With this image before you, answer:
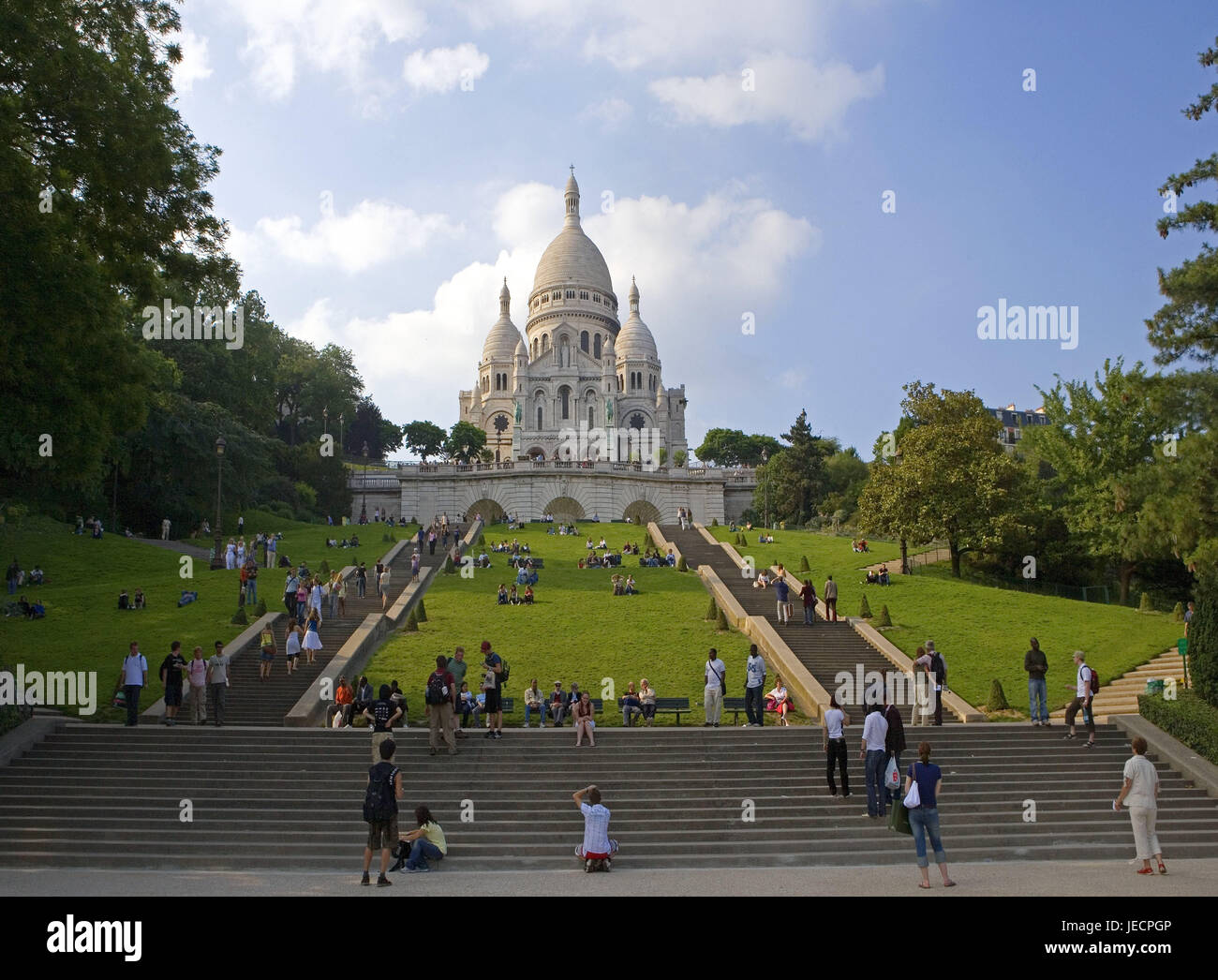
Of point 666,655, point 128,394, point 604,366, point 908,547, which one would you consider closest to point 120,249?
point 128,394

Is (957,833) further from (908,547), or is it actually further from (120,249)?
(908,547)

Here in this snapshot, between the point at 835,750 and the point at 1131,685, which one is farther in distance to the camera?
the point at 1131,685

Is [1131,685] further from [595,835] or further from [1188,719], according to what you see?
[595,835]

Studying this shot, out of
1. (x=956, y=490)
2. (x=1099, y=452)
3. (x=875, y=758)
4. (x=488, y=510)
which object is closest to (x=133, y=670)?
(x=875, y=758)

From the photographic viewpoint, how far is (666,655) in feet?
83.6

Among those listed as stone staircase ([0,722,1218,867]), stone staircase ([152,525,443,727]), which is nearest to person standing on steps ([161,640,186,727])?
stone staircase ([152,525,443,727])

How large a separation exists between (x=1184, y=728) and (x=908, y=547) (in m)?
29.1

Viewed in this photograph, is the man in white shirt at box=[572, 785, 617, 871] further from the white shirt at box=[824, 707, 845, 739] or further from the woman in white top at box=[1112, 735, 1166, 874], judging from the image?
the woman in white top at box=[1112, 735, 1166, 874]

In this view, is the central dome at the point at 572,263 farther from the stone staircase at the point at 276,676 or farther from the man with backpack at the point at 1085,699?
the man with backpack at the point at 1085,699

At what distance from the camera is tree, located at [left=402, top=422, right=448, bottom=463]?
112 meters

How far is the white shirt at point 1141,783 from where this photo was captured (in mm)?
11312

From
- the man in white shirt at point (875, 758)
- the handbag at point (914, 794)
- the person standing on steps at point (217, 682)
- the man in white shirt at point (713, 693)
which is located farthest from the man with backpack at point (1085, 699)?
the person standing on steps at point (217, 682)

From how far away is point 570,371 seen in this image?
11900 centimetres

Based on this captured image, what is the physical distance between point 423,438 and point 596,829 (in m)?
102
